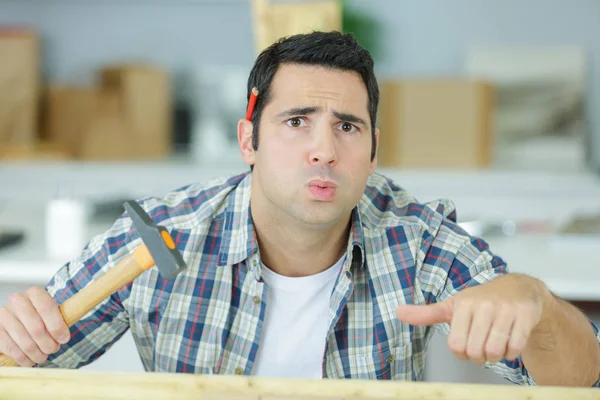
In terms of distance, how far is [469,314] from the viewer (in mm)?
993

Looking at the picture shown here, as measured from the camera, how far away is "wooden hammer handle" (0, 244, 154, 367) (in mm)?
1080

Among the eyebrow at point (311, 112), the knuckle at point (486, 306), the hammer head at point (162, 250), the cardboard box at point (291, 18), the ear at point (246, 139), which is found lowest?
the knuckle at point (486, 306)

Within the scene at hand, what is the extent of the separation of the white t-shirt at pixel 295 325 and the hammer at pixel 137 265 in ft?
1.06

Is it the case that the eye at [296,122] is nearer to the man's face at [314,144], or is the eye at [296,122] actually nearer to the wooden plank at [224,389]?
the man's face at [314,144]

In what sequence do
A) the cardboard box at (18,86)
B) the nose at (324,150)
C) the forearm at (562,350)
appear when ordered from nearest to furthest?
the forearm at (562,350)
the nose at (324,150)
the cardboard box at (18,86)

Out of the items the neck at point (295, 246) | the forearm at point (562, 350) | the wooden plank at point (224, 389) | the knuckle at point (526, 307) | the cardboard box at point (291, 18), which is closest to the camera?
the wooden plank at point (224, 389)

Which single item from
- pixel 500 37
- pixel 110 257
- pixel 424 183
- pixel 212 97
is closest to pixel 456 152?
pixel 424 183

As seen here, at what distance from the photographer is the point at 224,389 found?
3.03 ft

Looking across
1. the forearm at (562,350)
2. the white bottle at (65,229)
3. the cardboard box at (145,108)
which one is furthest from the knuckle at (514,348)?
the cardboard box at (145,108)

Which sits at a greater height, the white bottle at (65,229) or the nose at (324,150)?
the nose at (324,150)

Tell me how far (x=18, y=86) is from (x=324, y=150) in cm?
259

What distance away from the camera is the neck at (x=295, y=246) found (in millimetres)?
1335

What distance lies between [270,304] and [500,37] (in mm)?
2426

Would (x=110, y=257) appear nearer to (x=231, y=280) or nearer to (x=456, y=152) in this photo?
(x=231, y=280)
